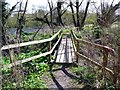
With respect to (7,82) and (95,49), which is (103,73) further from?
→ (7,82)

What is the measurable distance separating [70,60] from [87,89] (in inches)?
128

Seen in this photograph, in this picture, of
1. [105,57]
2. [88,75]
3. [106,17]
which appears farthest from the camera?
[106,17]

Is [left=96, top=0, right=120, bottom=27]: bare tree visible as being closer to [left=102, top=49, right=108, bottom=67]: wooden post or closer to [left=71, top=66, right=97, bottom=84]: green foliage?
[left=102, top=49, right=108, bottom=67]: wooden post

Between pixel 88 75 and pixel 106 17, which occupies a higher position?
pixel 106 17

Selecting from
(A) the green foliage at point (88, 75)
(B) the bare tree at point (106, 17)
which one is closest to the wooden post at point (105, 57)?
(A) the green foliage at point (88, 75)

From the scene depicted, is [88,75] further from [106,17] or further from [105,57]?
[106,17]

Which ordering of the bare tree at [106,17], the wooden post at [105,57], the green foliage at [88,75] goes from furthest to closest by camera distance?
the bare tree at [106,17], the green foliage at [88,75], the wooden post at [105,57]

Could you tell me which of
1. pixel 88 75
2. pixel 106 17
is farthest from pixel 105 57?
pixel 106 17

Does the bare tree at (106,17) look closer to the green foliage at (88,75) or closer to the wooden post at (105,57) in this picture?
the wooden post at (105,57)

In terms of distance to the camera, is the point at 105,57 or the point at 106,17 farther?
the point at 106,17

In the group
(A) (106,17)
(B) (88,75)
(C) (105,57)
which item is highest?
(A) (106,17)

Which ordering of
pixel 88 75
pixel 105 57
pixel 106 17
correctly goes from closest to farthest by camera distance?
pixel 105 57 → pixel 88 75 → pixel 106 17

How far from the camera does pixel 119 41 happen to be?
422 cm

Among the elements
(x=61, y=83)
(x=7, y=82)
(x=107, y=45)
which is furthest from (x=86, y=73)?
(x=7, y=82)
